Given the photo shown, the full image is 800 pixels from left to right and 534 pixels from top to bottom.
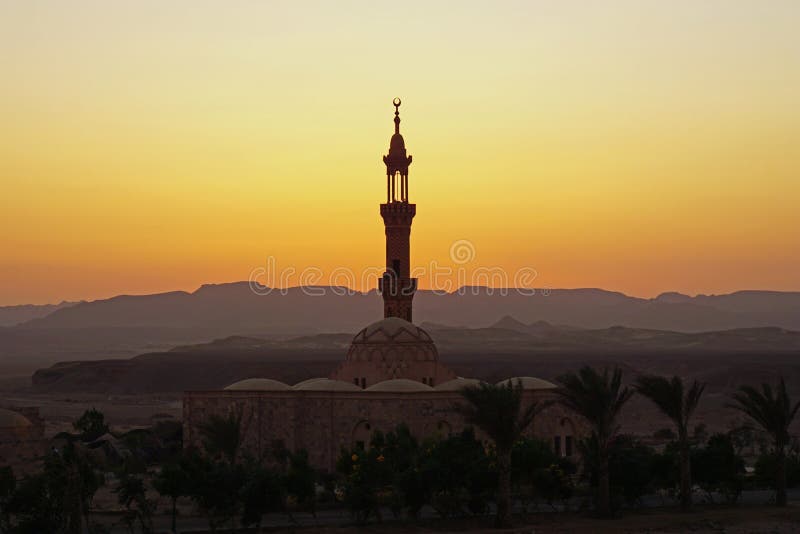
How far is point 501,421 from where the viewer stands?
117 feet

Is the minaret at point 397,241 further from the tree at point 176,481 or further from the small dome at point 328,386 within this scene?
the tree at point 176,481

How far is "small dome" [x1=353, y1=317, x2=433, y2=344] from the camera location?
50.0 meters

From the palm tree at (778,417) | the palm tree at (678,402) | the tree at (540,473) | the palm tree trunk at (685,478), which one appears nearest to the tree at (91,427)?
the tree at (540,473)

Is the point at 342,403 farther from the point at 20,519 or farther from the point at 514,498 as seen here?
the point at 20,519

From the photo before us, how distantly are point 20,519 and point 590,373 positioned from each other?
660 inches

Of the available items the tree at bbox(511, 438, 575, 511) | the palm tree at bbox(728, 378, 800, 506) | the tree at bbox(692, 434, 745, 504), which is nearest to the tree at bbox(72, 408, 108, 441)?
the tree at bbox(511, 438, 575, 511)

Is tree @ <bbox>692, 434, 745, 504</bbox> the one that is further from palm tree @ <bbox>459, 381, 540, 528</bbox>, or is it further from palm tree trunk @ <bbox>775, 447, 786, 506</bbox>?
palm tree @ <bbox>459, 381, 540, 528</bbox>

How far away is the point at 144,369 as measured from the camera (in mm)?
137625

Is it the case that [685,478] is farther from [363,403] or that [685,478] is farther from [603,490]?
[363,403]

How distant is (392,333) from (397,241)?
756 centimetres

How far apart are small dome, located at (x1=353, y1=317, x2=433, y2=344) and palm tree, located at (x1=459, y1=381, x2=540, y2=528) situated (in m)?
13.7

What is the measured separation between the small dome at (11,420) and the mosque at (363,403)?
6.32m

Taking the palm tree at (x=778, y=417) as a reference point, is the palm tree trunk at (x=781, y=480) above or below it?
below

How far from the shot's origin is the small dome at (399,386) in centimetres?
4616
